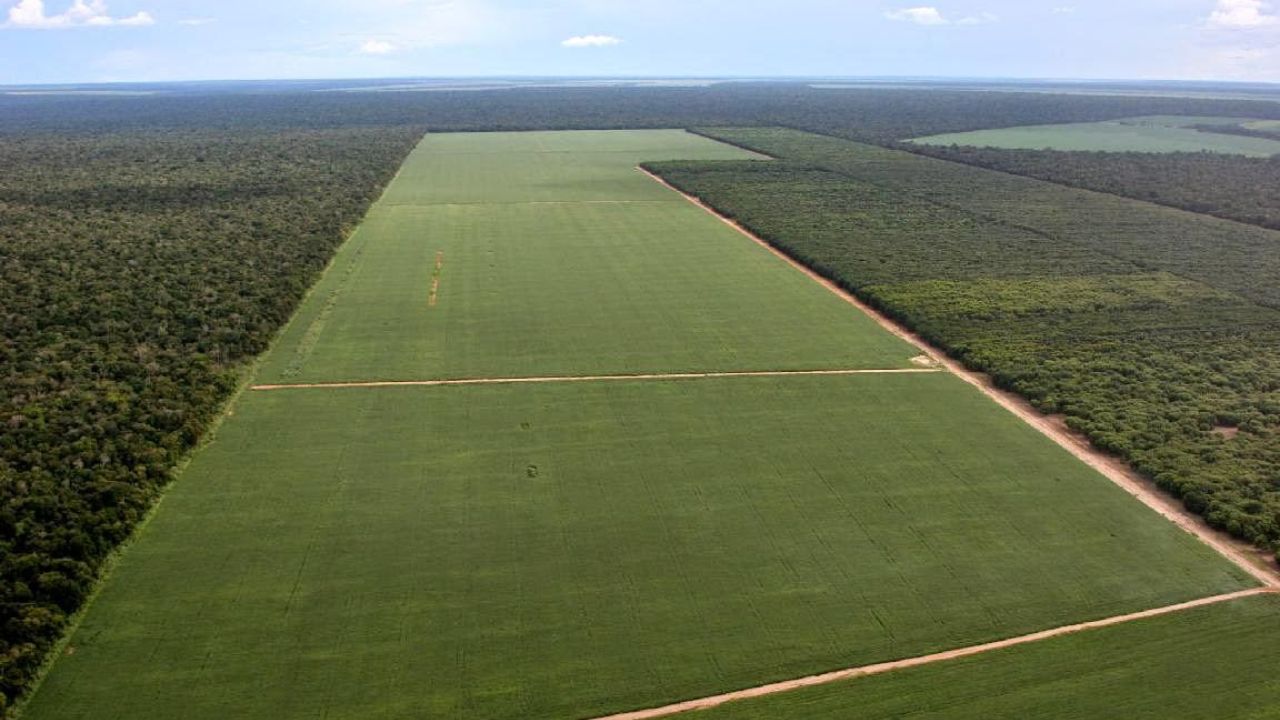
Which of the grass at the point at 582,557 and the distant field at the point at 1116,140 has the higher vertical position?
the distant field at the point at 1116,140

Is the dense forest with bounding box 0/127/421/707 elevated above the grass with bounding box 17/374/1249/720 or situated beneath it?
elevated above

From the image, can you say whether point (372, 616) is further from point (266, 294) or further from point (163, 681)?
point (266, 294)

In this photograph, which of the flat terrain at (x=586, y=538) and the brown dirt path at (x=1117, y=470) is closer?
the flat terrain at (x=586, y=538)

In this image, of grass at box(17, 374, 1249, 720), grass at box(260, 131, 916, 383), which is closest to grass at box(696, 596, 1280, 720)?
grass at box(17, 374, 1249, 720)

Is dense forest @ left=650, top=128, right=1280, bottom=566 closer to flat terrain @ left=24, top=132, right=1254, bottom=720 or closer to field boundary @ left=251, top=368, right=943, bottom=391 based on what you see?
flat terrain @ left=24, top=132, right=1254, bottom=720

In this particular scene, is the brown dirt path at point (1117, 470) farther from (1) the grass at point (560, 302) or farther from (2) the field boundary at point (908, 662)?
(1) the grass at point (560, 302)

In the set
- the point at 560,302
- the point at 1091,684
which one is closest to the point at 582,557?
the point at 1091,684

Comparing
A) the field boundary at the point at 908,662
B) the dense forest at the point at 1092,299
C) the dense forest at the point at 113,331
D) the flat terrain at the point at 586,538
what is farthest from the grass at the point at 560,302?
the field boundary at the point at 908,662
